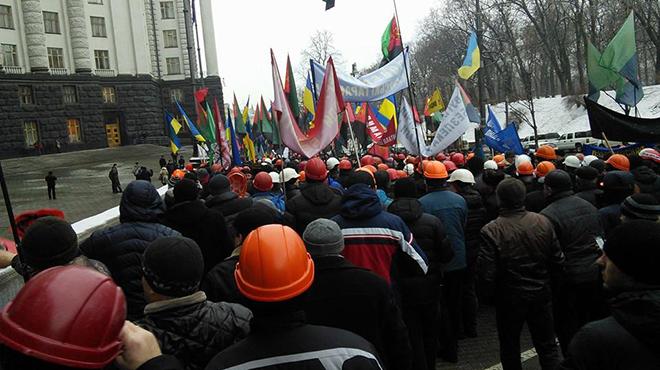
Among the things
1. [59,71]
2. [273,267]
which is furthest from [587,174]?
[59,71]

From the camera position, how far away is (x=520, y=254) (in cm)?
418

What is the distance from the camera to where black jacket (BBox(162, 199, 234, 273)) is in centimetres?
476

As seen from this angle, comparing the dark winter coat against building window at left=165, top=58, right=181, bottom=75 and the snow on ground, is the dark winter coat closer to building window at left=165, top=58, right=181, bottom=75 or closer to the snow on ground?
the snow on ground

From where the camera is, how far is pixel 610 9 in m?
45.7

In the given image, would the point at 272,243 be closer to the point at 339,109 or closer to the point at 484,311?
the point at 484,311

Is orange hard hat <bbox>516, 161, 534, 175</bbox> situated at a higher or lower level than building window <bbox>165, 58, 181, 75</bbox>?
lower

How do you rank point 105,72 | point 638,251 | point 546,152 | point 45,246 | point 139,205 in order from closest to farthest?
point 638,251 → point 45,246 → point 139,205 → point 546,152 → point 105,72

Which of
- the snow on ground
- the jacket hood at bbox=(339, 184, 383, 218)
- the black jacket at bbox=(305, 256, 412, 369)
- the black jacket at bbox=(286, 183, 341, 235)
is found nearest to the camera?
the black jacket at bbox=(305, 256, 412, 369)

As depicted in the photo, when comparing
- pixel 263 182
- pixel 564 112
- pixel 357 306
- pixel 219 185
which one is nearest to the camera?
pixel 357 306

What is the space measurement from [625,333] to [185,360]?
1748 millimetres

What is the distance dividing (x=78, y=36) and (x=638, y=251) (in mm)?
46856

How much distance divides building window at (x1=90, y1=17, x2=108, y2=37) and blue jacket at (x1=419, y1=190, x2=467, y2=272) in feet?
148

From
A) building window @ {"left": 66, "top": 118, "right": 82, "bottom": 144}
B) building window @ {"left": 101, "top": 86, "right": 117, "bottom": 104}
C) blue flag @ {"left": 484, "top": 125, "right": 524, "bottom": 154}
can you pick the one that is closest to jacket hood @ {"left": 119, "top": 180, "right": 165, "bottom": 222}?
blue flag @ {"left": 484, "top": 125, "right": 524, "bottom": 154}

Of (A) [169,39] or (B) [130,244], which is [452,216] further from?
(A) [169,39]
